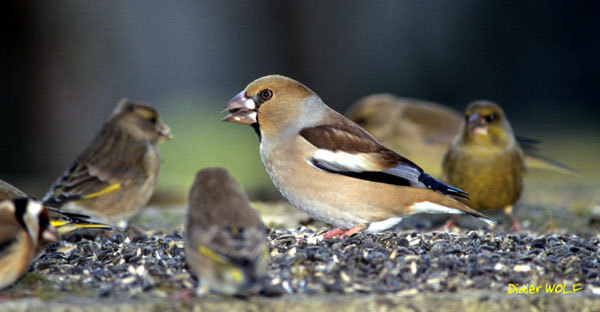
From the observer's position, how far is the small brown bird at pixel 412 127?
9078mm

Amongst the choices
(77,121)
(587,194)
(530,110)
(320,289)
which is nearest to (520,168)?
(587,194)

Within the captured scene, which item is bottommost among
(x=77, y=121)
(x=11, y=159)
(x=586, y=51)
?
(x=11, y=159)

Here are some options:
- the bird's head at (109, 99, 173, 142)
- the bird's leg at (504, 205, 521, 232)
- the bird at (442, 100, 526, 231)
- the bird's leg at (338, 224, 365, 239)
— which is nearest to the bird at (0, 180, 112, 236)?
the bird's leg at (338, 224, 365, 239)

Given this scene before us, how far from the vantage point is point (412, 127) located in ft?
30.5

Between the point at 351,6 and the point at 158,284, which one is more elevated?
the point at 351,6

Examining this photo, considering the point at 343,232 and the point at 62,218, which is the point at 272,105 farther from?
the point at 62,218

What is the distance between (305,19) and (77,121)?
16.2ft

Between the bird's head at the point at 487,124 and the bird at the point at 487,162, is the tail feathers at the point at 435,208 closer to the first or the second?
the bird at the point at 487,162

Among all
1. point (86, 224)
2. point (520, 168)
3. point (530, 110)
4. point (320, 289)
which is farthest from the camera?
point (530, 110)

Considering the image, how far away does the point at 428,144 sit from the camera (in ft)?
29.8

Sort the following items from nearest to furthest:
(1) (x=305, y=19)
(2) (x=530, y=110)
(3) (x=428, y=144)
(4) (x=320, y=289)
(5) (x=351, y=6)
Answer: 1. (4) (x=320, y=289)
2. (3) (x=428, y=144)
3. (1) (x=305, y=19)
4. (5) (x=351, y=6)
5. (2) (x=530, y=110)

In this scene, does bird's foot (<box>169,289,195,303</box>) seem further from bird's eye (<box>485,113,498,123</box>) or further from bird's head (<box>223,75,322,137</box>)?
bird's eye (<box>485,113,498,123</box>)

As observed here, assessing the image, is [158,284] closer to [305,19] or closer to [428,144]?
[428,144]

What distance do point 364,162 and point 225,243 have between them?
5.53ft
